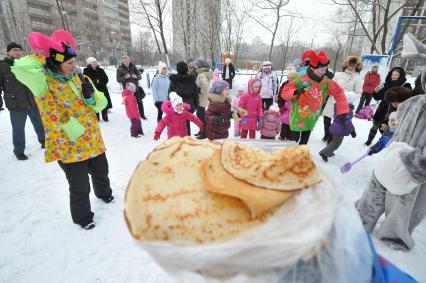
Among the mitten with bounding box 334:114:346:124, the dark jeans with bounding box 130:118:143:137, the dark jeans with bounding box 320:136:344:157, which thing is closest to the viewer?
the mitten with bounding box 334:114:346:124

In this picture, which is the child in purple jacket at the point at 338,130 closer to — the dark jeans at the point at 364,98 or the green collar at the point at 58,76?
the green collar at the point at 58,76

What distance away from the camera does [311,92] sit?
341 cm

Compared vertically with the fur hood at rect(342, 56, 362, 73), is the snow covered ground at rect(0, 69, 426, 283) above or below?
below

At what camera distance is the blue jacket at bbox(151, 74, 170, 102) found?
245 inches

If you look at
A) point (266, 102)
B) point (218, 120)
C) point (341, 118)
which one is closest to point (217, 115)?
point (218, 120)

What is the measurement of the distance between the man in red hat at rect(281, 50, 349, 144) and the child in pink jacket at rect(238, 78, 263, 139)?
0.93 meters

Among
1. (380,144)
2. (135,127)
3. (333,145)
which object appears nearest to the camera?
(380,144)

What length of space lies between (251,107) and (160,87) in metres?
2.90

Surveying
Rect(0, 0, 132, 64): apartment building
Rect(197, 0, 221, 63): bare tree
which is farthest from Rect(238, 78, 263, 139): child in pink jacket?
Rect(0, 0, 132, 64): apartment building

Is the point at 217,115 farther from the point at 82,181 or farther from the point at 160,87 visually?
the point at 160,87

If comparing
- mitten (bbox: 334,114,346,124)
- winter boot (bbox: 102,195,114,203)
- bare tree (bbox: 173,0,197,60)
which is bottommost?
winter boot (bbox: 102,195,114,203)

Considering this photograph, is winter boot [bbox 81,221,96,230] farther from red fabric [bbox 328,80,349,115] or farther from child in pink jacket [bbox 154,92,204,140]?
red fabric [bbox 328,80,349,115]

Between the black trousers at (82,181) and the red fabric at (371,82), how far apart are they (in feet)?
27.7

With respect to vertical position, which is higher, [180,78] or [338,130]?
[180,78]
